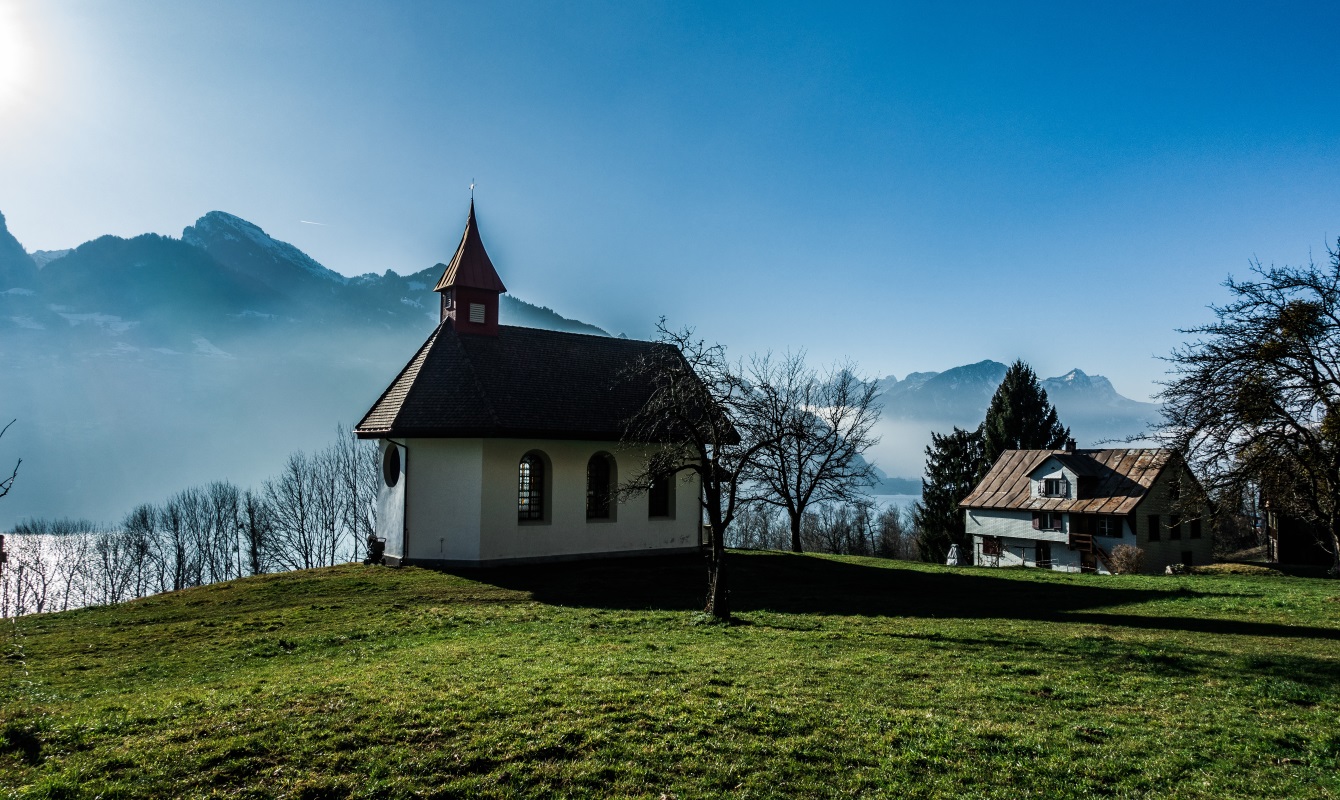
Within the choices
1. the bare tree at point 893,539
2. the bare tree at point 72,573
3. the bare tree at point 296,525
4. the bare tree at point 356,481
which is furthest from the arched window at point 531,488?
the bare tree at point 893,539

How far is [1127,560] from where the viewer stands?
113 ft

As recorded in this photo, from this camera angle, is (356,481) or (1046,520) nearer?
(1046,520)

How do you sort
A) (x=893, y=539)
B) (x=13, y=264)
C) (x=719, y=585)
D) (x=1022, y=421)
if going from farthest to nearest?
1. (x=13, y=264)
2. (x=893, y=539)
3. (x=1022, y=421)
4. (x=719, y=585)

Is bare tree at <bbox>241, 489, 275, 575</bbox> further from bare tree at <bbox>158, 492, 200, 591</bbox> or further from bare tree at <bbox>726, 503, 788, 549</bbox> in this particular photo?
bare tree at <bbox>726, 503, 788, 549</bbox>

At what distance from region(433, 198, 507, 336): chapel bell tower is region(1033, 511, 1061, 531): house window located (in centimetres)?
3634

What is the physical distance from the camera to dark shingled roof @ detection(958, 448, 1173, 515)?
4156 centimetres

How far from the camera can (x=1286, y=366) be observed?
15648 millimetres

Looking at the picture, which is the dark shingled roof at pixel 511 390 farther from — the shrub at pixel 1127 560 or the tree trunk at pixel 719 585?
the shrub at pixel 1127 560

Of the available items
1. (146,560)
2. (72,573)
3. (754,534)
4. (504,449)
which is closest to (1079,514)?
(504,449)

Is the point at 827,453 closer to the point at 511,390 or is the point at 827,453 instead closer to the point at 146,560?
the point at 511,390

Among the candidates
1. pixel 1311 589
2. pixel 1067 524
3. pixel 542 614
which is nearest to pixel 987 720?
pixel 542 614

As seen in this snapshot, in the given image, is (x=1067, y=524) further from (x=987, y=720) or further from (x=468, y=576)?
(x=987, y=720)

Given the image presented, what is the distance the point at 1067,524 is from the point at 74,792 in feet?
158

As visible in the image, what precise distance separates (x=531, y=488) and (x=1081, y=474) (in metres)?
35.4
